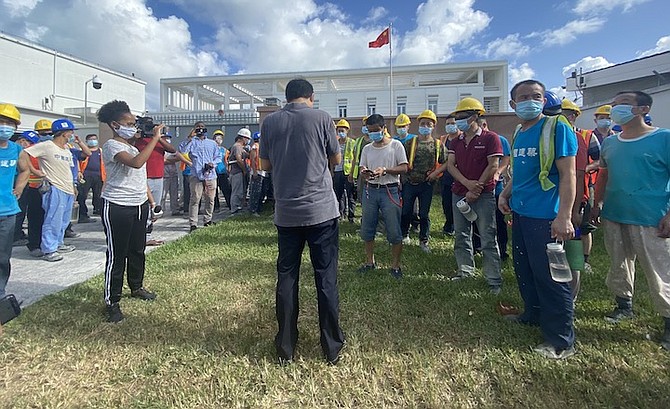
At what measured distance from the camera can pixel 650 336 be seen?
282cm

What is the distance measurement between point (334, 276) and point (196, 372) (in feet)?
3.62

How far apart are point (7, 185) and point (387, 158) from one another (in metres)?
3.62

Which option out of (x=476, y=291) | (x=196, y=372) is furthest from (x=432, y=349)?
(x=196, y=372)

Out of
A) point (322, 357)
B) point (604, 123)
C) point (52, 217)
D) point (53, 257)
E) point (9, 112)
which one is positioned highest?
point (604, 123)

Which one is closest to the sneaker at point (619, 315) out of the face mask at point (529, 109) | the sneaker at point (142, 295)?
the face mask at point (529, 109)

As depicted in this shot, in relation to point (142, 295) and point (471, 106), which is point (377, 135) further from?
point (142, 295)

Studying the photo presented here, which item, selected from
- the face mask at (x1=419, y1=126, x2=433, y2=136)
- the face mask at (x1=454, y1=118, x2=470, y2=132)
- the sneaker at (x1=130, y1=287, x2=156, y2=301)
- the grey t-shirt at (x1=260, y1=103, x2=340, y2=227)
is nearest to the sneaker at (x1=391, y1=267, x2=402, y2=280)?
the face mask at (x1=454, y1=118, x2=470, y2=132)

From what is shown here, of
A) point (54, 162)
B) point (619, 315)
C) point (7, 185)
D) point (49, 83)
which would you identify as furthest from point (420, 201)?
point (49, 83)

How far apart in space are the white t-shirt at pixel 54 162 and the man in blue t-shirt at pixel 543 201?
5.51m

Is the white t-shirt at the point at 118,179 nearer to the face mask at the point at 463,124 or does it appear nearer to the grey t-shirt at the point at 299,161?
the grey t-shirt at the point at 299,161

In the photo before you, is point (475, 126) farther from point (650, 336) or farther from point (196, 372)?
point (196, 372)

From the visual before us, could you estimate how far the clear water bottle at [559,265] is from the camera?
2.46m

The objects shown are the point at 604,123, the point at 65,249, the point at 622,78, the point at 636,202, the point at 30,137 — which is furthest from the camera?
the point at 622,78

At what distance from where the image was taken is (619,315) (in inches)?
123
